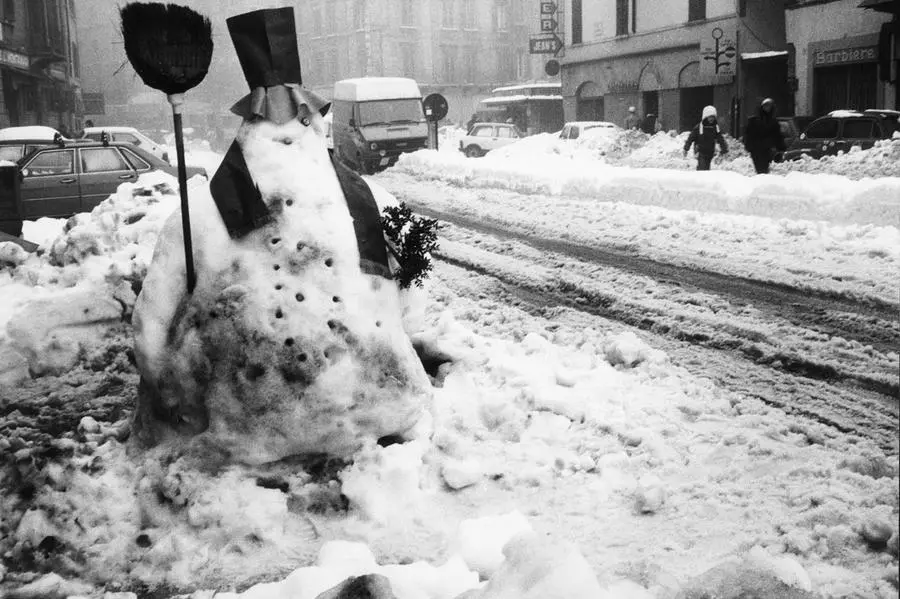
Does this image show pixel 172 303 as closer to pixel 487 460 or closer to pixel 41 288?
pixel 487 460

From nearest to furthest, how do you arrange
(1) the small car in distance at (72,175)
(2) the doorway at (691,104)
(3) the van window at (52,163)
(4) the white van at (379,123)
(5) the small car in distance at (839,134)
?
(1) the small car in distance at (72,175), (3) the van window at (52,163), (5) the small car in distance at (839,134), (4) the white van at (379,123), (2) the doorway at (691,104)

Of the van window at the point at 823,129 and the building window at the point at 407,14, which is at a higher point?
the building window at the point at 407,14

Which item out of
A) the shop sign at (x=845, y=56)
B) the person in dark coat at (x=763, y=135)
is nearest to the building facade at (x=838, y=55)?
the shop sign at (x=845, y=56)

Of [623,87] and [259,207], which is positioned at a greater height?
[623,87]

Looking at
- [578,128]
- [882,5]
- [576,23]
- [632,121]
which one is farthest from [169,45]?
[576,23]

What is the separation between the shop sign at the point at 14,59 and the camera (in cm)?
3089

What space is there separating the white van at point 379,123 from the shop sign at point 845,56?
12956 millimetres

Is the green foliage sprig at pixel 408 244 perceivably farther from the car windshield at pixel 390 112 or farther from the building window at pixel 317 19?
the building window at pixel 317 19

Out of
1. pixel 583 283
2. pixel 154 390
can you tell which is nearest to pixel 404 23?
pixel 583 283

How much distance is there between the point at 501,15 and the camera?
69.7m

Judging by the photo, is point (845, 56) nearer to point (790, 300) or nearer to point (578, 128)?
point (578, 128)

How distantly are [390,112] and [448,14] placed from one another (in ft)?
145

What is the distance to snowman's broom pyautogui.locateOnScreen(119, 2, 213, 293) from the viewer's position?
199 inches

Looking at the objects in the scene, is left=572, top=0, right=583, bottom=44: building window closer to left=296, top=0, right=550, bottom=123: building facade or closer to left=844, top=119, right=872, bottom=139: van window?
left=296, top=0, right=550, bottom=123: building facade
